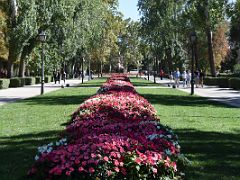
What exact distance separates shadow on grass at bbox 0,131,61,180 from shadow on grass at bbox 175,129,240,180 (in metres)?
2.49

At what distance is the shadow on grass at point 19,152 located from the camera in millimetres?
7042

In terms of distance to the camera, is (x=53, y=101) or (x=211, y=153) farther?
(x=53, y=101)

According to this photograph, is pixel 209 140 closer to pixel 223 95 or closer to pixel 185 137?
pixel 185 137

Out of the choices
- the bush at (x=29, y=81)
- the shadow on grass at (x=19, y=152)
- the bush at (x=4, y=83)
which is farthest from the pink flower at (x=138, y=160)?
the bush at (x=29, y=81)

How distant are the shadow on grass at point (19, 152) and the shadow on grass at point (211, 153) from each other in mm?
2490

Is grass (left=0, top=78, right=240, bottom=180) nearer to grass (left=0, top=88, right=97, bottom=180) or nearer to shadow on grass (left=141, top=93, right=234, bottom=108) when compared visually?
grass (left=0, top=88, right=97, bottom=180)

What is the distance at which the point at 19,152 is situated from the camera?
877 centimetres

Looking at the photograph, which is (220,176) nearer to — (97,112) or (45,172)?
(45,172)

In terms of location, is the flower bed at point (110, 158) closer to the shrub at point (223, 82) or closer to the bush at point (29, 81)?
the shrub at point (223, 82)

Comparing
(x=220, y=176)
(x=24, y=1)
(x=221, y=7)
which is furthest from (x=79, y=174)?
(x=24, y=1)

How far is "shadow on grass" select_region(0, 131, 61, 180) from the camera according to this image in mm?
7042

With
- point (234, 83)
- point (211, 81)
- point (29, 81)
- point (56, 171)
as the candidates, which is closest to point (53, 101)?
point (56, 171)

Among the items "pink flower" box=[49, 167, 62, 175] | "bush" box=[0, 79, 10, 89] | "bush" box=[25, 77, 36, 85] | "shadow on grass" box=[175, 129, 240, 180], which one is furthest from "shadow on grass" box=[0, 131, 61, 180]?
"bush" box=[25, 77, 36, 85]

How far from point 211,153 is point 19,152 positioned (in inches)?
137
